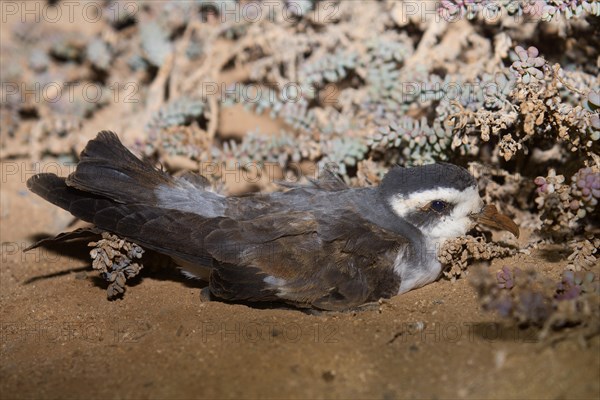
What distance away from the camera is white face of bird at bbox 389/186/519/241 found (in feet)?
12.9

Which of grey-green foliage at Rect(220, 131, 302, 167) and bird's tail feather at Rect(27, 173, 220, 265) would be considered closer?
bird's tail feather at Rect(27, 173, 220, 265)

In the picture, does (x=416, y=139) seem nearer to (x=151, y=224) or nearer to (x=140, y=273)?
(x=151, y=224)

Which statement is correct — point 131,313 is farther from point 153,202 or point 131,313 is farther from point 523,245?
point 523,245

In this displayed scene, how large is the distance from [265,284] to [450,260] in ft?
3.51

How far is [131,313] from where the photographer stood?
3.82 metres

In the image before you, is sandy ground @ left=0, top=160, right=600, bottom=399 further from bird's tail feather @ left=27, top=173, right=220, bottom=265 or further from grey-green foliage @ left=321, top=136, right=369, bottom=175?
grey-green foliage @ left=321, top=136, right=369, bottom=175

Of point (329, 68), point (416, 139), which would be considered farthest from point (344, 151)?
point (329, 68)

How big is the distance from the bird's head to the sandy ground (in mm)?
294

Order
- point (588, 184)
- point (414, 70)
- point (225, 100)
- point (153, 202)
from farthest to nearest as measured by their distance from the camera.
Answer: point (225, 100)
point (414, 70)
point (153, 202)
point (588, 184)

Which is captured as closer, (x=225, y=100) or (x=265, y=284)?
(x=265, y=284)

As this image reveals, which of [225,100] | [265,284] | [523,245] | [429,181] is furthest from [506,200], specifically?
[225,100]

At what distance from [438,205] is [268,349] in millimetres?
1399

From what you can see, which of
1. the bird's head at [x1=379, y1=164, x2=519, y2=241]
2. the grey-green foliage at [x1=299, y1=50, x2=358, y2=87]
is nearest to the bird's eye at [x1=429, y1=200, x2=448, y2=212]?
the bird's head at [x1=379, y1=164, x2=519, y2=241]

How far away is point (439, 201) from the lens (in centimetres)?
393
